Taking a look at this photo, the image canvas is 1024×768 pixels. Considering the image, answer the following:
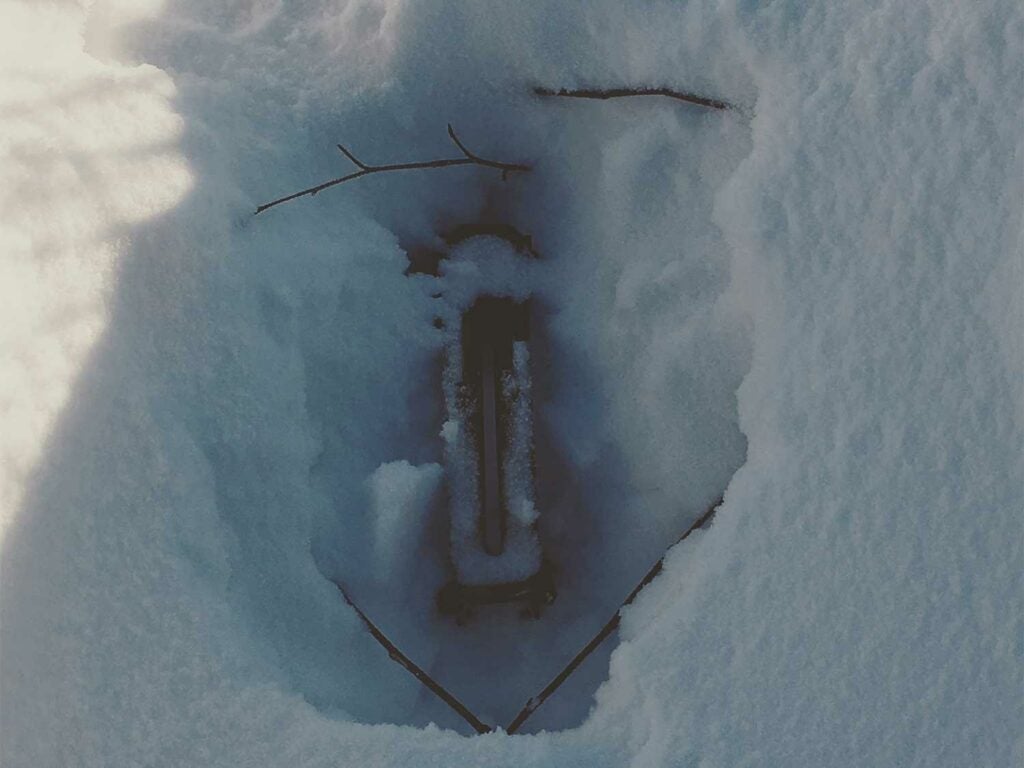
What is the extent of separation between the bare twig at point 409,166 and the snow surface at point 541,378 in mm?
20

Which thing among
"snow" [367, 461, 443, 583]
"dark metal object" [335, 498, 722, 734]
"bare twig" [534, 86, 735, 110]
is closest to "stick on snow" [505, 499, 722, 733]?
"dark metal object" [335, 498, 722, 734]

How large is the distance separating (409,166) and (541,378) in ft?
1.38

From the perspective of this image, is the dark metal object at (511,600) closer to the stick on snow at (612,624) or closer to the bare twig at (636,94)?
the stick on snow at (612,624)

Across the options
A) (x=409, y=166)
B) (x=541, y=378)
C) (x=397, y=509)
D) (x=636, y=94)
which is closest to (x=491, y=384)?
(x=541, y=378)

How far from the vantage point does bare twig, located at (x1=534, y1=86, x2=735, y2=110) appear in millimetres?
1182

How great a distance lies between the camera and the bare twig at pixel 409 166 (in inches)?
49.4

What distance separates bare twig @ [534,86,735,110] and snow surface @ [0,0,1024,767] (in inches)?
0.7

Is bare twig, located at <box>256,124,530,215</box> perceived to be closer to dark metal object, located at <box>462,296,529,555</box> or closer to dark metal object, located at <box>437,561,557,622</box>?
dark metal object, located at <box>462,296,529,555</box>

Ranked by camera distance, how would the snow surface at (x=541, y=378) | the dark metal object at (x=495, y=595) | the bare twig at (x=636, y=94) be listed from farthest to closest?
the dark metal object at (x=495, y=595) → the bare twig at (x=636, y=94) → the snow surface at (x=541, y=378)

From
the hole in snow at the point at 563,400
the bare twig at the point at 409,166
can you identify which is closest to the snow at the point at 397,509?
the hole in snow at the point at 563,400

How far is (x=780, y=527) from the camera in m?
1.00

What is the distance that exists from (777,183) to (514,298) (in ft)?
1.70

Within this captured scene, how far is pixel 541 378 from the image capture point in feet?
4.65

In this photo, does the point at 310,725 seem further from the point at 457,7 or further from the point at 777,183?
the point at 457,7
